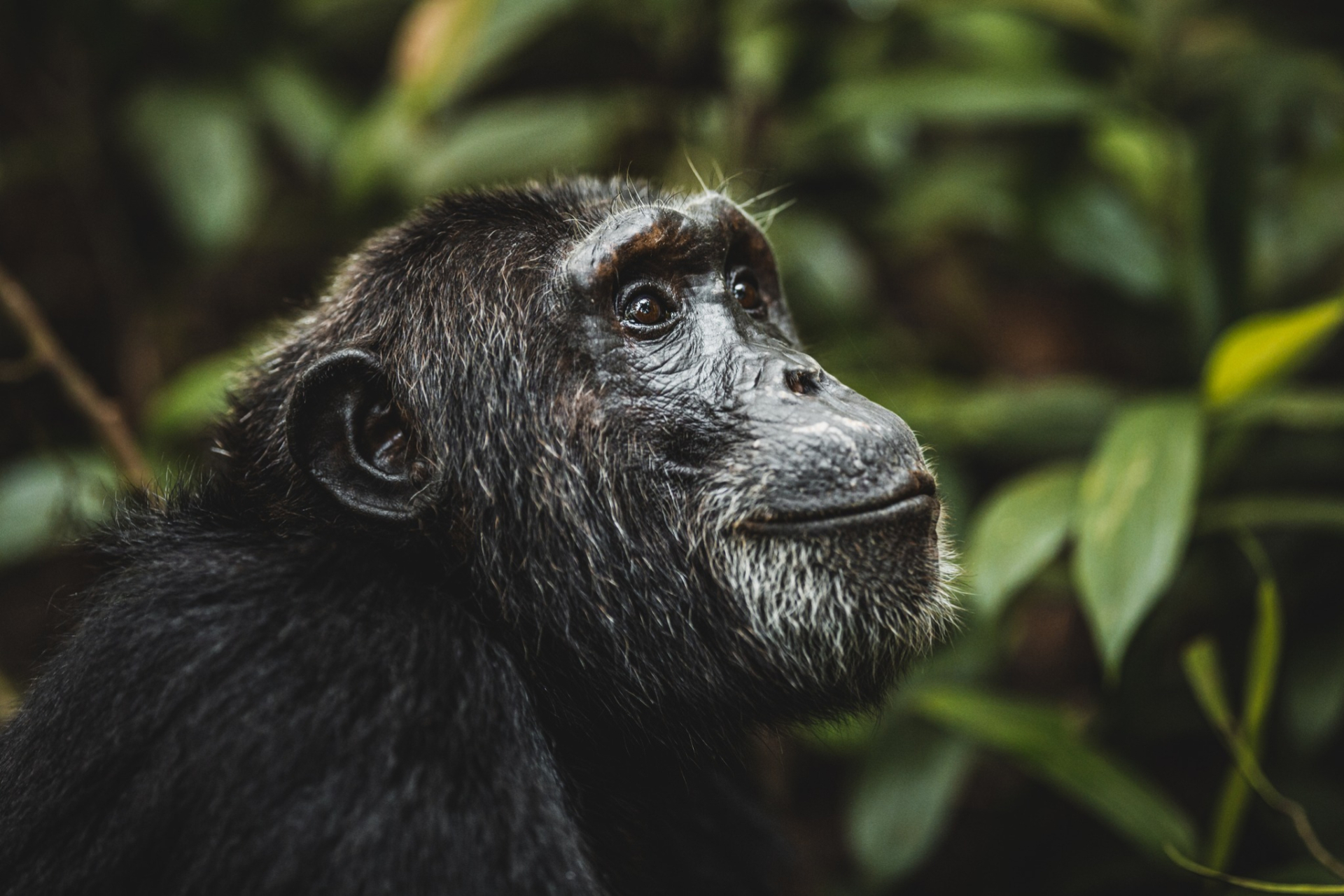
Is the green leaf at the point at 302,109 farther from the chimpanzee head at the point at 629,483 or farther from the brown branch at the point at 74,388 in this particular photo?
the chimpanzee head at the point at 629,483

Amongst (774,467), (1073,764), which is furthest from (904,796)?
(774,467)

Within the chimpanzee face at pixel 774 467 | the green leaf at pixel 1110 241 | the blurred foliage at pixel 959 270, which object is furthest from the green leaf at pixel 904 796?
the green leaf at pixel 1110 241

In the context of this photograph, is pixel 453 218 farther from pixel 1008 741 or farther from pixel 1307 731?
pixel 1307 731

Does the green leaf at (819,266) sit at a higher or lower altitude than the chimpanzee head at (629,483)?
higher

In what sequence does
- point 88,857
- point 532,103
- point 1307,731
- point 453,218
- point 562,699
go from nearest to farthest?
point 88,857 → point 562,699 → point 453,218 → point 1307,731 → point 532,103

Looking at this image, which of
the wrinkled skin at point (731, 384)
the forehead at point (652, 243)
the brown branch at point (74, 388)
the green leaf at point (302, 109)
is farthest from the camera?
the green leaf at point (302, 109)

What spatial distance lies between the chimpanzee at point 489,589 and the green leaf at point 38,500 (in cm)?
124

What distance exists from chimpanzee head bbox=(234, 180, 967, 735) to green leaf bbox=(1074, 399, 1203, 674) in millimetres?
539

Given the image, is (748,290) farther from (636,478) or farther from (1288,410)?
(1288,410)

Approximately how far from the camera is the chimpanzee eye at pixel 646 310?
6.12ft

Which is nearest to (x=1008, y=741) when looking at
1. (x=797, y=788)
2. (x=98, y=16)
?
(x=797, y=788)

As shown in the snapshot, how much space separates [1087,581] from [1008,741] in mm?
398

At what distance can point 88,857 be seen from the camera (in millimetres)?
1497

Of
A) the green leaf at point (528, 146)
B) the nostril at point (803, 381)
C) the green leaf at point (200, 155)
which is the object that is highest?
the green leaf at point (200, 155)
